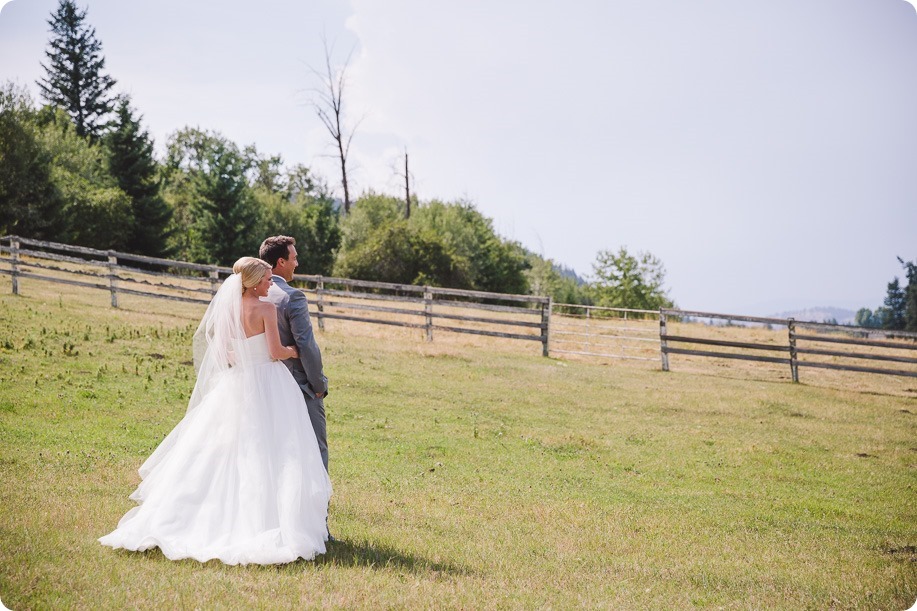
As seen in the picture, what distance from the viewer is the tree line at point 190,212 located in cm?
3397

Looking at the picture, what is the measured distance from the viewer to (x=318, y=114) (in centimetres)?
4706

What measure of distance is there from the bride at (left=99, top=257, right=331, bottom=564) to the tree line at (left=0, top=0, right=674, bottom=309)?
81.9 ft

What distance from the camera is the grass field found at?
15.1ft

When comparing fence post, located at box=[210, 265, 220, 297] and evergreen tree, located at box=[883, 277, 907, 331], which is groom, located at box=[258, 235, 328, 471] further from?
evergreen tree, located at box=[883, 277, 907, 331]

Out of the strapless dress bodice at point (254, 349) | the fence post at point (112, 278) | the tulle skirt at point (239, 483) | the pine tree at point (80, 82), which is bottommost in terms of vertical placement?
the tulle skirt at point (239, 483)

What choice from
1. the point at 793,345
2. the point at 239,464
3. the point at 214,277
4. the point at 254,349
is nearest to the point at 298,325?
the point at 254,349

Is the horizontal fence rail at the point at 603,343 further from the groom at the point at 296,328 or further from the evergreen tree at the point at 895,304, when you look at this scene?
the evergreen tree at the point at 895,304

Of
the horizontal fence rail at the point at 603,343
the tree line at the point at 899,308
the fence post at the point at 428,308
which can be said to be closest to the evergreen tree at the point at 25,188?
the fence post at the point at 428,308

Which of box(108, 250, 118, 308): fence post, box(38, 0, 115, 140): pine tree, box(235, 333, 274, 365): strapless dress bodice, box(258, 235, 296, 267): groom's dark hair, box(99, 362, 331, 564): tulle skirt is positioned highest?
box(38, 0, 115, 140): pine tree

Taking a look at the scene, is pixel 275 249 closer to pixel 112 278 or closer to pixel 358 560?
pixel 358 560

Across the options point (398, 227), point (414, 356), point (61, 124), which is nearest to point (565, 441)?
point (414, 356)

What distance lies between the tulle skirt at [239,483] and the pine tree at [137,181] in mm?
40004

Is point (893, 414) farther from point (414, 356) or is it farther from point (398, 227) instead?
point (398, 227)

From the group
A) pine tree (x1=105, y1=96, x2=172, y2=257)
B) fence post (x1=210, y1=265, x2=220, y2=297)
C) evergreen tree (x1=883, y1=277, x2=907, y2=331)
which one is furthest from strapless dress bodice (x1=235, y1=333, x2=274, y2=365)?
evergreen tree (x1=883, y1=277, x2=907, y2=331)
